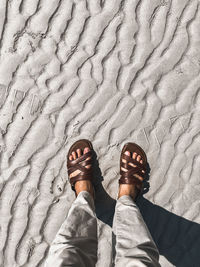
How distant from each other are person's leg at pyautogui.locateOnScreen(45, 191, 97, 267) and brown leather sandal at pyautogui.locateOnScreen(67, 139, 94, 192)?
1.15 feet

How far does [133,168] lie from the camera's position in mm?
2992

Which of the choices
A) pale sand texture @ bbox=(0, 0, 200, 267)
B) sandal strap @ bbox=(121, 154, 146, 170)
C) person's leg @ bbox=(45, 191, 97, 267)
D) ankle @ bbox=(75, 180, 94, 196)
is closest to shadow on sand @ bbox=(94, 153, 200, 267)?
pale sand texture @ bbox=(0, 0, 200, 267)

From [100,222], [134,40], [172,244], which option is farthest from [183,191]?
[134,40]

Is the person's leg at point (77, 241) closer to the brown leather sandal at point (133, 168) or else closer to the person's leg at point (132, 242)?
the person's leg at point (132, 242)

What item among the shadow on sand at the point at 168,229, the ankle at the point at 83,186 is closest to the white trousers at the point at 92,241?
the ankle at the point at 83,186

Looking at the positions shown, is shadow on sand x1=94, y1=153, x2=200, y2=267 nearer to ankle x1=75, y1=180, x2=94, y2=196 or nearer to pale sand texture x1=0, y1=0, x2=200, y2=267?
pale sand texture x1=0, y1=0, x2=200, y2=267

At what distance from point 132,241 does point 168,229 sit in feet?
2.78

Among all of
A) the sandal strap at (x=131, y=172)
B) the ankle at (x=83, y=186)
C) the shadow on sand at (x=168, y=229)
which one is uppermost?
the sandal strap at (x=131, y=172)

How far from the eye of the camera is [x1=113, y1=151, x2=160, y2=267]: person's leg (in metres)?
2.22

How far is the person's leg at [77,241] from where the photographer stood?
222 cm

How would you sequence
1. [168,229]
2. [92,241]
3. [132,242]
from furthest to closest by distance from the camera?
[168,229] < [92,241] < [132,242]

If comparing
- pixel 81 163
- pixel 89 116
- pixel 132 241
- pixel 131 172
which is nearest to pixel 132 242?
pixel 132 241

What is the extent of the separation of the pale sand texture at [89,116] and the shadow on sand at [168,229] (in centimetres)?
1

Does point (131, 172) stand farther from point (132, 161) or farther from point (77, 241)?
point (77, 241)
